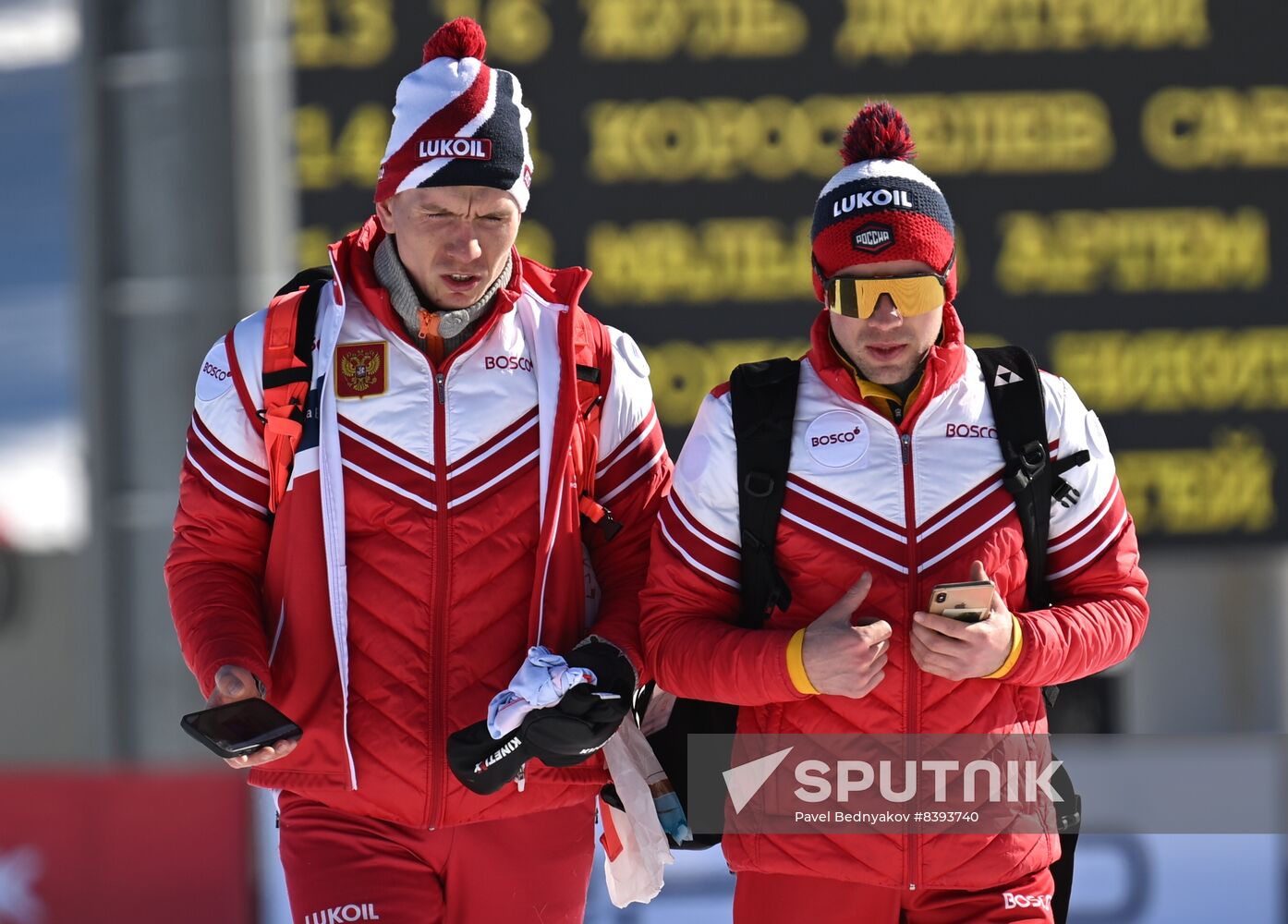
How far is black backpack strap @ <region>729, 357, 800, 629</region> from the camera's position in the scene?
2.84 m

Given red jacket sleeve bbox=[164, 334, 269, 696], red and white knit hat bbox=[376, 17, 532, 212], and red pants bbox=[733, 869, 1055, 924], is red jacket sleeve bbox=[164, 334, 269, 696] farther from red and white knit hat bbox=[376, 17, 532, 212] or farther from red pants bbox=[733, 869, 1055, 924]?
red pants bbox=[733, 869, 1055, 924]

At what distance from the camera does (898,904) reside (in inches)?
111

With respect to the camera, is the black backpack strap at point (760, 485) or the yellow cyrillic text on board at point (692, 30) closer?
the black backpack strap at point (760, 485)

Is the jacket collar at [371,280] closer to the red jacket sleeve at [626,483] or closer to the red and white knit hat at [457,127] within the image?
the red and white knit hat at [457,127]

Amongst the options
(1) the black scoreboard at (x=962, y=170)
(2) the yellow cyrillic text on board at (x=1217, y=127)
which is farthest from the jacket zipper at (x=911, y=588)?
(2) the yellow cyrillic text on board at (x=1217, y=127)

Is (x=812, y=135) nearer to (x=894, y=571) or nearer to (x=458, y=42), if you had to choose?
(x=458, y=42)

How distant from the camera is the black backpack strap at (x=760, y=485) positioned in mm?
2844

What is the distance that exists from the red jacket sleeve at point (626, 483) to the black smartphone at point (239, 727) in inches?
21.3

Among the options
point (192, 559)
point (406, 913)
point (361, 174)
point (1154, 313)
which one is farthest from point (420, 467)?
point (1154, 313)

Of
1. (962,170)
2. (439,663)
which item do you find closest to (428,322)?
(439,663)

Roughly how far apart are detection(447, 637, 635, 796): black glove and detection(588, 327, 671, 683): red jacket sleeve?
21 centimetres

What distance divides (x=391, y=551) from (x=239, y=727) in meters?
0.35

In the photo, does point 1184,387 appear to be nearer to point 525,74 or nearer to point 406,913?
point 525,74

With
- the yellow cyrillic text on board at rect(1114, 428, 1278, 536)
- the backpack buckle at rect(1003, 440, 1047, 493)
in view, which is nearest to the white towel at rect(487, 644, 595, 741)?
the backpack buckle at rect(1003, 440, 1047, 493)
